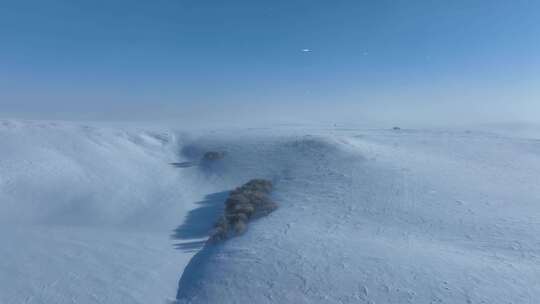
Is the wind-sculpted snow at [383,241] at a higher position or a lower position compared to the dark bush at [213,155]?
lower

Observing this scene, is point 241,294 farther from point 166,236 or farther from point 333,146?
point 333,146

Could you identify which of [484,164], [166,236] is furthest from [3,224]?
[484,164]

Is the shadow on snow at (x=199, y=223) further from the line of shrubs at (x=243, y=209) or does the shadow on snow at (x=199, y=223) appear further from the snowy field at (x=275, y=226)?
the line of shrubs at (x=243, y=209)

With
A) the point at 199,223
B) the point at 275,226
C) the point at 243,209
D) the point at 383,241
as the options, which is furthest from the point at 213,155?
the point at 383,241

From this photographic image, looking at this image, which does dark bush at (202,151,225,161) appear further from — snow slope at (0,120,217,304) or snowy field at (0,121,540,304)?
snow slope at (0,120,217,304)

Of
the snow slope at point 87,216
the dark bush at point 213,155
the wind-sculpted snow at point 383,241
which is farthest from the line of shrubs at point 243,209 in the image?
the dark bush at point 213,155

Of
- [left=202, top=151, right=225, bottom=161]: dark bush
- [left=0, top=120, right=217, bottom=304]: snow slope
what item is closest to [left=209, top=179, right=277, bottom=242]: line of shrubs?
[left=0, top=120, right=217, bottom=304]: snow slope
